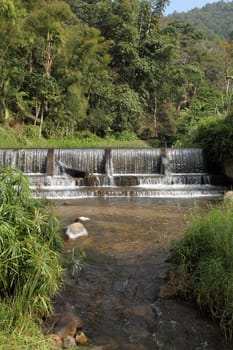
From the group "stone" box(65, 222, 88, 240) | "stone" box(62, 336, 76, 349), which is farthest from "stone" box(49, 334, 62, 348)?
"stone" box(65, 222, 88, 240)

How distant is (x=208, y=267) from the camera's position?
3.60 metres

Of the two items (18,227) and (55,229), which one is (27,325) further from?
(55,229)

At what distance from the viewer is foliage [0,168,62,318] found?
2.89 metres

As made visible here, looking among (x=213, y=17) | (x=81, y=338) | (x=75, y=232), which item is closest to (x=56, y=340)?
(x=81, y=338)

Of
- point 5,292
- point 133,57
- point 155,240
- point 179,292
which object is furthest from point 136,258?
point 133,57

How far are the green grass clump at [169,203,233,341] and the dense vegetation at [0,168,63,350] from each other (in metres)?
1.34

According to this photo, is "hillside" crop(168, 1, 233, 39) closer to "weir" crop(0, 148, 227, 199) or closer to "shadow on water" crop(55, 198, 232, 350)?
"weir" crop(0, 148, 227, 199)

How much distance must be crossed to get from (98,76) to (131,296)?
58.6 feet

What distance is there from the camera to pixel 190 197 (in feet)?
33.2

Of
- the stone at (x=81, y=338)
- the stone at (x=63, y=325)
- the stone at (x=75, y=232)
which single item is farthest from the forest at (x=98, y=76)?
the stone at (x=81, y=338)

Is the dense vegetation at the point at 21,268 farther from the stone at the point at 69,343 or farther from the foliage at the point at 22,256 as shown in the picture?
the stone at the point at 69,343

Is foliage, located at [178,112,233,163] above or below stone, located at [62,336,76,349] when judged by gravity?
above

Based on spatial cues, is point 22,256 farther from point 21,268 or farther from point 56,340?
point 56,340

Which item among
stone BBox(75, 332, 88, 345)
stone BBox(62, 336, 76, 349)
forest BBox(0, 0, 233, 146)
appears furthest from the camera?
forest BBox(0, 0, 233, 146)
